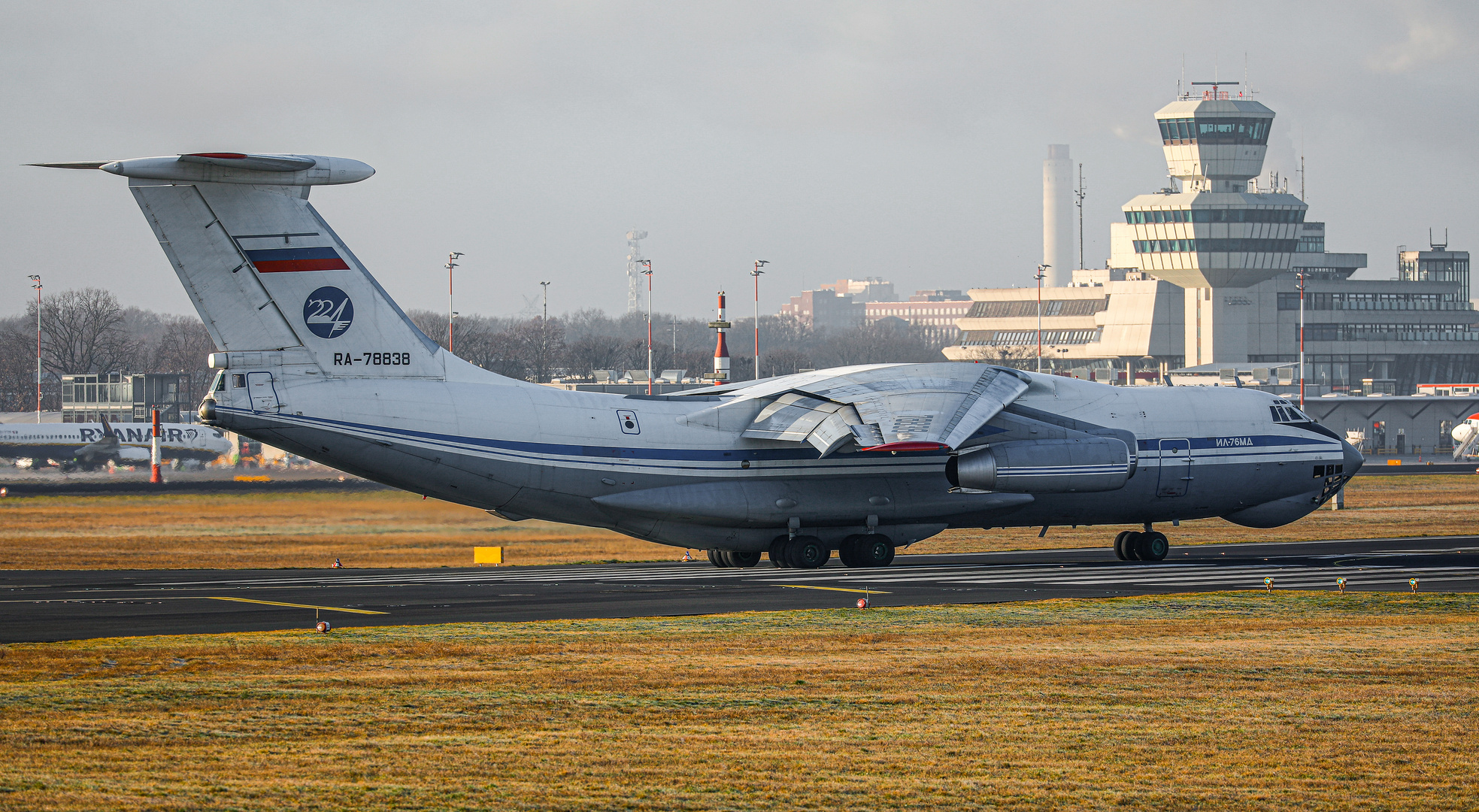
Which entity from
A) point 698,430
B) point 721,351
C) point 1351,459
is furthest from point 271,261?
point 1351,459

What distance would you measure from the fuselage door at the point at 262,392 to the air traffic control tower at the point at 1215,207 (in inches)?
4107

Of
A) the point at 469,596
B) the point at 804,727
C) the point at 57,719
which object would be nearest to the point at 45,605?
the point at 469,596

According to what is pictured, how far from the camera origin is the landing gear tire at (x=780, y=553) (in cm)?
2731

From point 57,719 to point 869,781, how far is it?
6.20 metres

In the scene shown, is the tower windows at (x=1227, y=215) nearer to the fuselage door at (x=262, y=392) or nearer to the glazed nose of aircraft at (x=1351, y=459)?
the glazed nose of aircraft at (x=1351, y=459)

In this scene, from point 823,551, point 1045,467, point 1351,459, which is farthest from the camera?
point 1351,459

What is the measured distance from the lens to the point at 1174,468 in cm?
2930

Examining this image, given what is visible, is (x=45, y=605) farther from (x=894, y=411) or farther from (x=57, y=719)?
(x=894, y=411)

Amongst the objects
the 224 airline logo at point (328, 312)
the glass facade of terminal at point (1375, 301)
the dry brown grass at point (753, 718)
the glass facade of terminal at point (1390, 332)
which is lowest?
the dry brown grass at point (753, 718)

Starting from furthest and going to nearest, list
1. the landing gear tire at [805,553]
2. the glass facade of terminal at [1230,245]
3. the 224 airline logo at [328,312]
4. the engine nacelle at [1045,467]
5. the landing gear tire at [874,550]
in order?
the glass facade of terminal at [1230,245], the landing gear tire at [874,550], the landing gear tire at [805,553], the engine nacelle at [1045,467], the 224 airline logo at [328,312]

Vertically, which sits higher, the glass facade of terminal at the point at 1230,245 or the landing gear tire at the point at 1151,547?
the glass facade of terminal at the point at 1230,245

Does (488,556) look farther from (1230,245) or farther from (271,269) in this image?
(1230,245)

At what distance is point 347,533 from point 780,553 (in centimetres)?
1005

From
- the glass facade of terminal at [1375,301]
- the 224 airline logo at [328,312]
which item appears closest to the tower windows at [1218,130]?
the glass facade of terminal at [1375,301]
